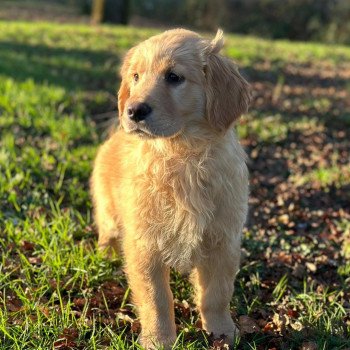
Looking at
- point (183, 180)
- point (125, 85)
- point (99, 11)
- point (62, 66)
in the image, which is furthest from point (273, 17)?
point (183, 180)

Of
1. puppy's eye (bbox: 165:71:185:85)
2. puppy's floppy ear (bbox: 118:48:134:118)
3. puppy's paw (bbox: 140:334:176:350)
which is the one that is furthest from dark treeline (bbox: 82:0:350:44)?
puppy's paw (bbox: 140:334:176:350)

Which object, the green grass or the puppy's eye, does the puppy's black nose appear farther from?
the green grass

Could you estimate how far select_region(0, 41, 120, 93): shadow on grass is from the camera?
7719mm

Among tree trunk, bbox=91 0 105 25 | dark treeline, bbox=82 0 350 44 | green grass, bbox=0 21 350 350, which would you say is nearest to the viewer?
green grass, bbox=0 21 350 350

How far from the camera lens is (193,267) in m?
2.90

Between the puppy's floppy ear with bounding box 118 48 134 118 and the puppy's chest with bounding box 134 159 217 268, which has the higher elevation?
the puppy's floppy ear with bounding box 118 48 134 118

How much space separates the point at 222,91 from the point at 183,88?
22 centimetres

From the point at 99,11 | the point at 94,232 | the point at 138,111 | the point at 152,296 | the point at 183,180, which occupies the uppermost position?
the point at 138,111

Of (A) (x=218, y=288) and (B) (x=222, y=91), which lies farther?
(A) (x=218, y=288)

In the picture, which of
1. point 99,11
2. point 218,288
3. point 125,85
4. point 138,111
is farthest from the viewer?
point 99,11

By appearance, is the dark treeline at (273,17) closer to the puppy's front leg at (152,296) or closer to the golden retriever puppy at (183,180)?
the golden retriever puppy at (183,180)

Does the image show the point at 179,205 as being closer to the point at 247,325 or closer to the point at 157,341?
the point at 157,341

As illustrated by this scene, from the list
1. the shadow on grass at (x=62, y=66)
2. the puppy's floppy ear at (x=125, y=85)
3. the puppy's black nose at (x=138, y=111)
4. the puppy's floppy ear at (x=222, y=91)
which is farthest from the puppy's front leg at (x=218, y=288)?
the shadow on grass at (x=62, y=66)

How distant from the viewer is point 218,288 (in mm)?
2855
